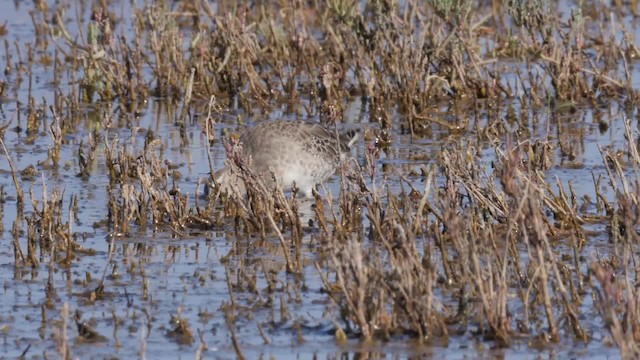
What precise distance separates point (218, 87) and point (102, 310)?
531 centimetres

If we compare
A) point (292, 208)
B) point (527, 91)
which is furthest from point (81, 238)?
point (527, 91)

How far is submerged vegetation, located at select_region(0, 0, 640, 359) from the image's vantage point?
5512 millimetres

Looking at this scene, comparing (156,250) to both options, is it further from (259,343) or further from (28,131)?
(28,131)

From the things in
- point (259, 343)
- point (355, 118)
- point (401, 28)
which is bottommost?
point (259, 343)

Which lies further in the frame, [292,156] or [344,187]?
[292,156]

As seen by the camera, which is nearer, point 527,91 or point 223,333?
point 223,333

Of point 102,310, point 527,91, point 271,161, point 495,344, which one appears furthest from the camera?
point 527,91

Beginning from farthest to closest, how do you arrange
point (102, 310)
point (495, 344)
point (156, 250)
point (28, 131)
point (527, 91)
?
1. point (527, 91)
2. point (28, 131)
3. point (156, 250)
4. point (102, 310)
5. point (495, 344)

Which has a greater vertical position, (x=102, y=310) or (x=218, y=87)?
(x=218, y=87)

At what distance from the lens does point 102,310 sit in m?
6.01

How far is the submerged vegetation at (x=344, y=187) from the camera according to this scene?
551 cm

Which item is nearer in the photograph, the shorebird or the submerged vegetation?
the submerged vegetation

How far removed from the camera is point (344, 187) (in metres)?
7.13

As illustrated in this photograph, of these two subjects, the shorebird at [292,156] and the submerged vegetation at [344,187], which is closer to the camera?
the submerged vegetation at [344,187]
